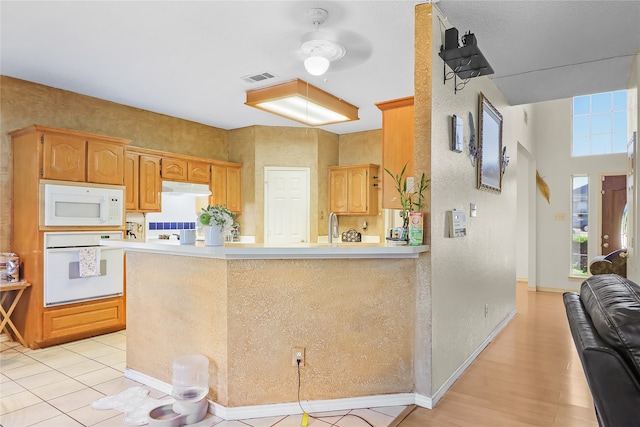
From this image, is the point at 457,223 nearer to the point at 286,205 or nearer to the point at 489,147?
the point at 489,147

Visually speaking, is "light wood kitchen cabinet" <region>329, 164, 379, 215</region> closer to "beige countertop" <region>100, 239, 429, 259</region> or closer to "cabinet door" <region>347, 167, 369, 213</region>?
"cabinet door" <region>347, 167, 369, 213</region>

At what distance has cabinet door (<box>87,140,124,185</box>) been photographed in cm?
429

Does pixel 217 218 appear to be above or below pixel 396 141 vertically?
below

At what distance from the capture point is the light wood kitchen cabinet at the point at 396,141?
359 centimetres

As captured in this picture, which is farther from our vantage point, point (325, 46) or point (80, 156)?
point (80, 156)

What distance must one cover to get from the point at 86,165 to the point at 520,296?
21.5 feet

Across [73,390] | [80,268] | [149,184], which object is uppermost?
[149,184]

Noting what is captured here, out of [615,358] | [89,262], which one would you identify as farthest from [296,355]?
[89,262]

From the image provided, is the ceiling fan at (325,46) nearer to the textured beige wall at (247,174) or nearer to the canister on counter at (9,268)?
the textured beige wall at (247,174)

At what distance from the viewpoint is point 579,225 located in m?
6.96

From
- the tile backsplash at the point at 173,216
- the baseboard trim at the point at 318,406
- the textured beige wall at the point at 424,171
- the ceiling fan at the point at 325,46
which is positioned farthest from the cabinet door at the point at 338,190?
the baseboard trim at the point at 318,406

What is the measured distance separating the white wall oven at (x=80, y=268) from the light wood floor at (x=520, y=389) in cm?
352

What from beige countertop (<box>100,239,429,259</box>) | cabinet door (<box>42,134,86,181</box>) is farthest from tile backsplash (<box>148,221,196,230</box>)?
beige countertop (<box>100,239,429,259</box>)

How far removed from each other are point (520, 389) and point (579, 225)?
5.15m
